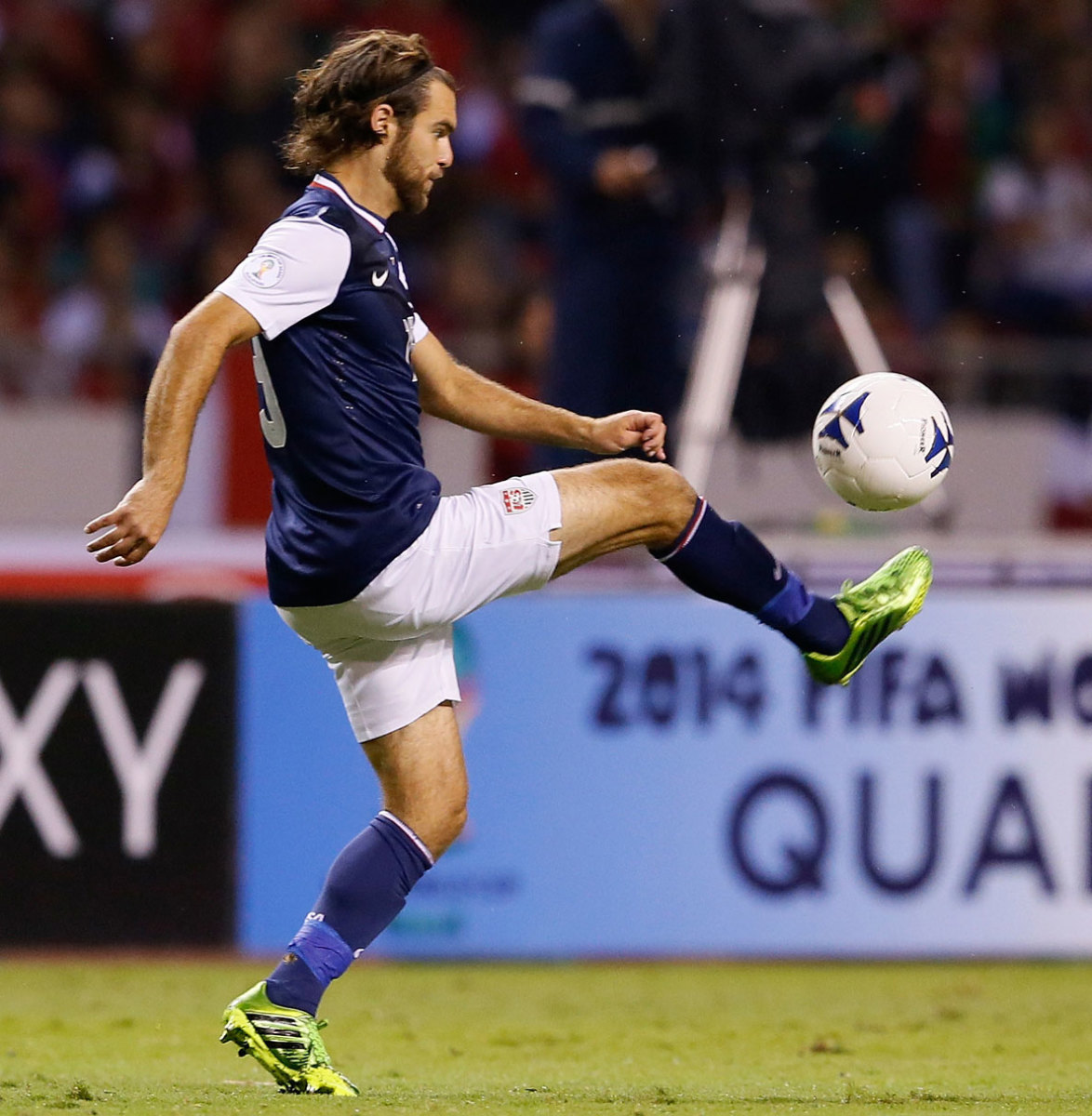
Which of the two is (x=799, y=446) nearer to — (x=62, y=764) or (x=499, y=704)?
(x=499, y=704)

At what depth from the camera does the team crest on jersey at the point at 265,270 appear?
13.3 ft

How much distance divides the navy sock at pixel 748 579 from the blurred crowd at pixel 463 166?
13.8 ft

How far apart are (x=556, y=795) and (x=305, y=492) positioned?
2742 mm

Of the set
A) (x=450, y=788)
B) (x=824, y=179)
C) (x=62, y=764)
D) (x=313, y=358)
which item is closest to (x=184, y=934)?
(x=62, y=764)

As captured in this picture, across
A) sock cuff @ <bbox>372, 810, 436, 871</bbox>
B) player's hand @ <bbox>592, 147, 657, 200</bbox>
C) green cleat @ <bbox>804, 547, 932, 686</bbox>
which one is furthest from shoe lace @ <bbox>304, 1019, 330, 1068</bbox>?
player's hand @ <bbox>592, 147, 657, 200</bbox>

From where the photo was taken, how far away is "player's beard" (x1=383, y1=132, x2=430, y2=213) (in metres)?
4.30

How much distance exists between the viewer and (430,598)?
4266 mm

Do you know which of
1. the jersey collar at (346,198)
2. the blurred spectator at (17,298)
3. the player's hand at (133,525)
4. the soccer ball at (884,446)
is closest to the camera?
the player's hand at (133,525)

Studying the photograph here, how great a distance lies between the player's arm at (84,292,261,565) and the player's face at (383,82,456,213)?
55cm

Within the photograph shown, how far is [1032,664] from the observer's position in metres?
6.77

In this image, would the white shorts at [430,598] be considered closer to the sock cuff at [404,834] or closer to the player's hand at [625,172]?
the sock cuff at [404,834]

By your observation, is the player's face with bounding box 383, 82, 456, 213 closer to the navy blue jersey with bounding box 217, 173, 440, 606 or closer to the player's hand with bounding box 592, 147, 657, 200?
the navy blue jersey with bounding box 217, 173, 440, 606

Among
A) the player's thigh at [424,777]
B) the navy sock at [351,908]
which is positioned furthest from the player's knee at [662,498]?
the navy sock at [351,908]

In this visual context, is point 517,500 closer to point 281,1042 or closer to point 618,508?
point 618,508
